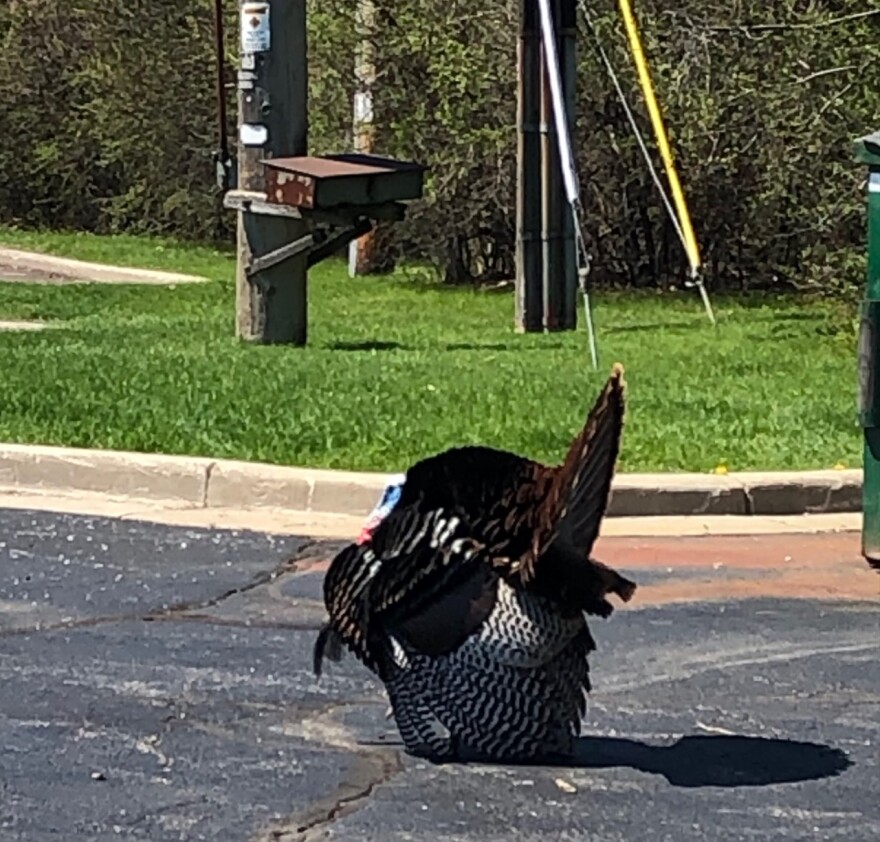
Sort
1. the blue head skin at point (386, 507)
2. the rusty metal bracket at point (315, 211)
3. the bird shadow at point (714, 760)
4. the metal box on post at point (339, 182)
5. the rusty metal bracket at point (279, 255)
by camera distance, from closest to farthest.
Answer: the blue head skin at point (386, 507) < the bird shadow at point (714, 760) < the metal box on post at point (339, 182) < the rusty metal bracket at point (315, 211) < the rusty metal bracket at point (279, 255)

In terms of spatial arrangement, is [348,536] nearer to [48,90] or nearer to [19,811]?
[19,811]

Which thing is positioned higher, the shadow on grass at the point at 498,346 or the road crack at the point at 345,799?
the shadow on grass at the point at 498,346

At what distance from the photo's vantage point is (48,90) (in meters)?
26.4

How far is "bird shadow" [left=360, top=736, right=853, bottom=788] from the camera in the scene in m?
4.94

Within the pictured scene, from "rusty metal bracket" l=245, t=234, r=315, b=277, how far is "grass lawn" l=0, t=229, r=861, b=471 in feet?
1.59

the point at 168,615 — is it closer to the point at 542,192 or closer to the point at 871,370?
the point at 871,370

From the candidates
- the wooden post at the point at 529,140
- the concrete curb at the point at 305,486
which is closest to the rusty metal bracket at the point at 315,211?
the wooden post at the point at 529,140

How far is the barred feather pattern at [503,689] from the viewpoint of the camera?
4676 mm

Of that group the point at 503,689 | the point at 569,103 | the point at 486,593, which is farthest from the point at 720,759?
the point at 569,103

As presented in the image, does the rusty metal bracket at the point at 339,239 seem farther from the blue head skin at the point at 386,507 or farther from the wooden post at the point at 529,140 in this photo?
the blue head skin at the point at 386,507

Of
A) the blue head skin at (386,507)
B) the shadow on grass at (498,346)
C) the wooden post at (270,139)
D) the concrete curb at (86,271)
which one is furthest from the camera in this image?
the concrete curb at (86,271)

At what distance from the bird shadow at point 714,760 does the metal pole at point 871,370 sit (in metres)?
2.24

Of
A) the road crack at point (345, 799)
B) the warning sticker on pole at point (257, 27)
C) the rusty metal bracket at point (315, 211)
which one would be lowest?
the road crack at point (345, 799)

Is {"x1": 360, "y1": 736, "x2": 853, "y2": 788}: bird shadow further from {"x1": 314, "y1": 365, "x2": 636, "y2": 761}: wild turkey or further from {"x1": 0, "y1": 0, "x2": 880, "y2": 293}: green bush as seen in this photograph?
{"x1": 0, "y1": 0, "x2": 880, "y2": 293}: green bush
